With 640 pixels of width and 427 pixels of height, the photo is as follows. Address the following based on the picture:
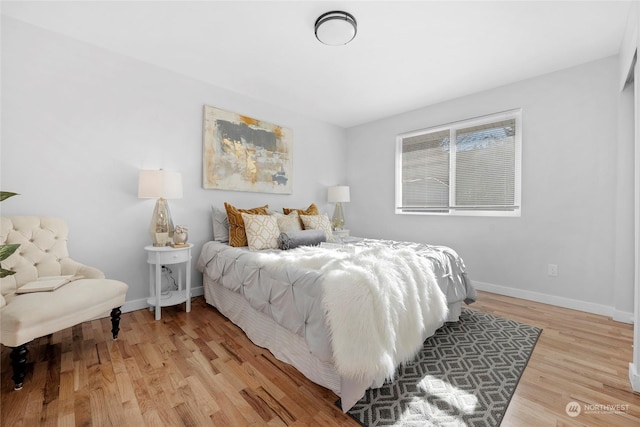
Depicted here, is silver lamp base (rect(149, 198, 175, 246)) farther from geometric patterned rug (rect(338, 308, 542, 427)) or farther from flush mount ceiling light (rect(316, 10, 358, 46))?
geometric patterned rug (rect(338, 308, 542, 427))

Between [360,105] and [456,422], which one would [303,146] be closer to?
[360,105]

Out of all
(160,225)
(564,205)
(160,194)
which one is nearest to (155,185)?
(160,194)

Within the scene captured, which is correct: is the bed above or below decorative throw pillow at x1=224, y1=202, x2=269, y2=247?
below

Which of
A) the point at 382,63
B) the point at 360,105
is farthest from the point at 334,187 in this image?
the point at 382,63

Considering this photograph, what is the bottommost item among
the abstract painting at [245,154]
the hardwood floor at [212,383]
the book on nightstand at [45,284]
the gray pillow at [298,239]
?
the hardwood floor at [212,383]

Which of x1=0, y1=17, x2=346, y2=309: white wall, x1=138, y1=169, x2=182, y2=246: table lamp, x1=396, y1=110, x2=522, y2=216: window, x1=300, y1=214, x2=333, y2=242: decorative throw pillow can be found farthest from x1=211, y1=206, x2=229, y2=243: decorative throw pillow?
x1=396, y1=110, x2=522, y2=216: window

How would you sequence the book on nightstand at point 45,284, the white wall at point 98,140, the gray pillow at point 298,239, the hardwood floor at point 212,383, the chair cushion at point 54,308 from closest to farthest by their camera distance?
1. the hardwood floor at point 212,383
2. the chair cushion at point 54,308
3. the book on nightstand at point 45,284
4. the white wall at point 98,140
5. the gray pillow at point 298,239

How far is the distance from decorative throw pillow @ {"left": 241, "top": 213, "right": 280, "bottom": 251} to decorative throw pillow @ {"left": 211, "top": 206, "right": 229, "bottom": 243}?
40cm

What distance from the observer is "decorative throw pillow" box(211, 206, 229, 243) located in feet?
10.1

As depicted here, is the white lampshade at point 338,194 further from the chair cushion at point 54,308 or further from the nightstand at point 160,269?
the chair cushion at point 54,308

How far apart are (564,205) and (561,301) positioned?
1.04 m

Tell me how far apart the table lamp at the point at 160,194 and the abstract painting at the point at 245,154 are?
59cm

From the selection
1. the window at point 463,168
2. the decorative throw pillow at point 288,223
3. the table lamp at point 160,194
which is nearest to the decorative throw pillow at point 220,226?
the table lamp at point 160,194

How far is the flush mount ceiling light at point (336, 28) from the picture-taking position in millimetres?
2018
